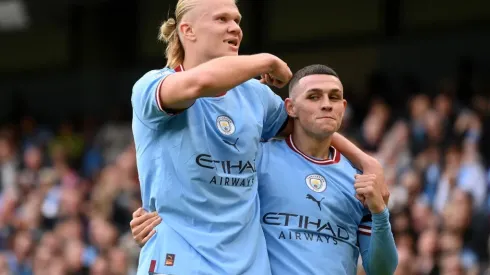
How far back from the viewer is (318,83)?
5570mm

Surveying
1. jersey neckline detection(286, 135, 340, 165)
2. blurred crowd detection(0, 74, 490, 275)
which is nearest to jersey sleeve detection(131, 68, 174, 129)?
jersey neckline detection(286, 135, 340, 165)

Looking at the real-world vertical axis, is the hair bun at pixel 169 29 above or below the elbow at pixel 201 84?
above

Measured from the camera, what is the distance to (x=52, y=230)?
552 inches

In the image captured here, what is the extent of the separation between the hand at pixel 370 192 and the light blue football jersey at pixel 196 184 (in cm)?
63

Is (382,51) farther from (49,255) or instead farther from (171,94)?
(171,94)

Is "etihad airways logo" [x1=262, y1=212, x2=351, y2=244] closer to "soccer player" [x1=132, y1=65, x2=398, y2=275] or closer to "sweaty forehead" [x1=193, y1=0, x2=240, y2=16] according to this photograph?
"soccer player" [x1=132, y1=65, x2=398, y2=275]

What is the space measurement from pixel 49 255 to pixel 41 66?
7002 mm

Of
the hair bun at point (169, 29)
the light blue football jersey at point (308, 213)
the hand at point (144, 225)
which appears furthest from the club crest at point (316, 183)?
the hair bun at point (169, 29)

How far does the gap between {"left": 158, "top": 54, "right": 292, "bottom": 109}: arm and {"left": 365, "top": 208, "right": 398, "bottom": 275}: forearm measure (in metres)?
1.10

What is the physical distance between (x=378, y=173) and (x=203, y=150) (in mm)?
1099

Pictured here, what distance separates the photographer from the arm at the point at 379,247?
5469 mm

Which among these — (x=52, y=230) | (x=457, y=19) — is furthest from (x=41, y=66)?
(x=457, y=19)

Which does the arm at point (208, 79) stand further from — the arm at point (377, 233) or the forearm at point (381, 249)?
the forearm at point (381, 249)

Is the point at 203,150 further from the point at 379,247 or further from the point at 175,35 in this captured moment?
the point at 379,247
